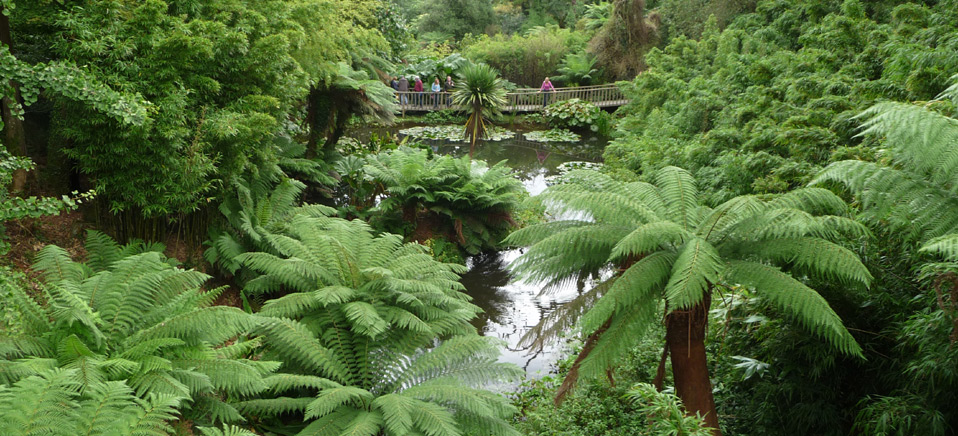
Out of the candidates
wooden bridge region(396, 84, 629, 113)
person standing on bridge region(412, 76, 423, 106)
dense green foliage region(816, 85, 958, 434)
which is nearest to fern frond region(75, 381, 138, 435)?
dense green foliage region(816, 85, 958, 434)

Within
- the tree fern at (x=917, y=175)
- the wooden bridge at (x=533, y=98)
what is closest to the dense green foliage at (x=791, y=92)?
the tree fern at (x=917, y=175)

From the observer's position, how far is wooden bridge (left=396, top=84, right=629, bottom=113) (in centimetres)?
1966

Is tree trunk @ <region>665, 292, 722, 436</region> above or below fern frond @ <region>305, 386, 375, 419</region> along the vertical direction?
above

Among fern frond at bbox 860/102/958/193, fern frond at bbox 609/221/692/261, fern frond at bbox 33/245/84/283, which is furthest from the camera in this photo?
fern frond at bbox 33/245/84/283

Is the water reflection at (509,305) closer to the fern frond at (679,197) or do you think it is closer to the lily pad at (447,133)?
the fern frond at (679,197)

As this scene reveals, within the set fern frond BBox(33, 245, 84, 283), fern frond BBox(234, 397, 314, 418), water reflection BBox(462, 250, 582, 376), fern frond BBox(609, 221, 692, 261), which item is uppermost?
fern frond BBox(609, 221, 692, 261)

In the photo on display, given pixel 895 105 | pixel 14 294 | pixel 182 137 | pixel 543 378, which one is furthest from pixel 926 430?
pixel 182 137

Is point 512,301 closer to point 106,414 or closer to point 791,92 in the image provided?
point 791,92

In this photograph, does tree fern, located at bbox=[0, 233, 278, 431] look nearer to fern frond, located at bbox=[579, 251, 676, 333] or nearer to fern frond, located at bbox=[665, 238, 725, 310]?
fern frond, located at bbox=[579, 251, 676, 333]

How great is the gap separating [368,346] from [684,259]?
2589mm

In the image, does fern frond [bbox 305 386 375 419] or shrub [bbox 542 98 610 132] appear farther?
shrub [bbox 542 98 610 132]

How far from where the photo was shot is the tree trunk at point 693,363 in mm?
3838

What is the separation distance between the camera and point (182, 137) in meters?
5.57

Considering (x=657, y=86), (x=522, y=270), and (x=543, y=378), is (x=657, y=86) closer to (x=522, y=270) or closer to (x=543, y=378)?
(x=543, y=378)
